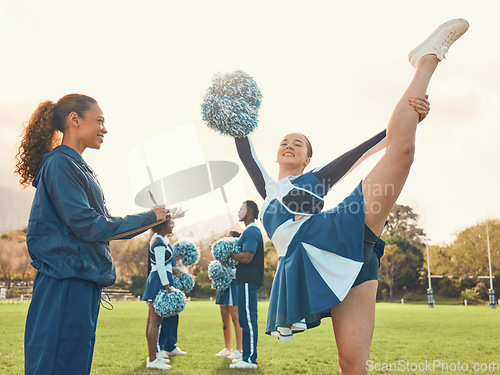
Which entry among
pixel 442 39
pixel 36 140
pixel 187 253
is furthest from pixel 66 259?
pixel 187 253

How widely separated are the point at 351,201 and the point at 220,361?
5.26 m

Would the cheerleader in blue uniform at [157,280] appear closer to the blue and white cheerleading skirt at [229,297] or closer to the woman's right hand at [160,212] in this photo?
the blue and white cheerleading skirt at [229,297]

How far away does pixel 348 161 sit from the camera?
3.04 meters

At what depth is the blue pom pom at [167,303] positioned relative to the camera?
21.0 feet

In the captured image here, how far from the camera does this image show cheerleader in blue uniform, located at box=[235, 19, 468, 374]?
251cm

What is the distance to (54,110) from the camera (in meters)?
2.87

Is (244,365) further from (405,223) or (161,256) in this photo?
(405,223)

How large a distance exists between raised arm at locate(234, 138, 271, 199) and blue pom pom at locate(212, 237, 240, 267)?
139 inches

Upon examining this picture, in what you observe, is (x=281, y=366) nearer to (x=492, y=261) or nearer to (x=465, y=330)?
(x=465, y=330)

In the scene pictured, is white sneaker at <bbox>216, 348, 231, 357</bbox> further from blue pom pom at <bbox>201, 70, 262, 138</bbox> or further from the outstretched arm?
the outstretched arm

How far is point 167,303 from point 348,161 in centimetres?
434

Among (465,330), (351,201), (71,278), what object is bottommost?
(465,330)

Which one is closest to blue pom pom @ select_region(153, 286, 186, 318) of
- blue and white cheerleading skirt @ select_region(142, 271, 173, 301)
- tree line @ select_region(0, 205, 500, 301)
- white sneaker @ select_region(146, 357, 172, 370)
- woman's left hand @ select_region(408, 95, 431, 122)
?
blue and white cheerleading skirt @ select_region(142, 271, 173, 301)

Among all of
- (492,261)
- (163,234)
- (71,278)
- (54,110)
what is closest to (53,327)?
(71,278)
